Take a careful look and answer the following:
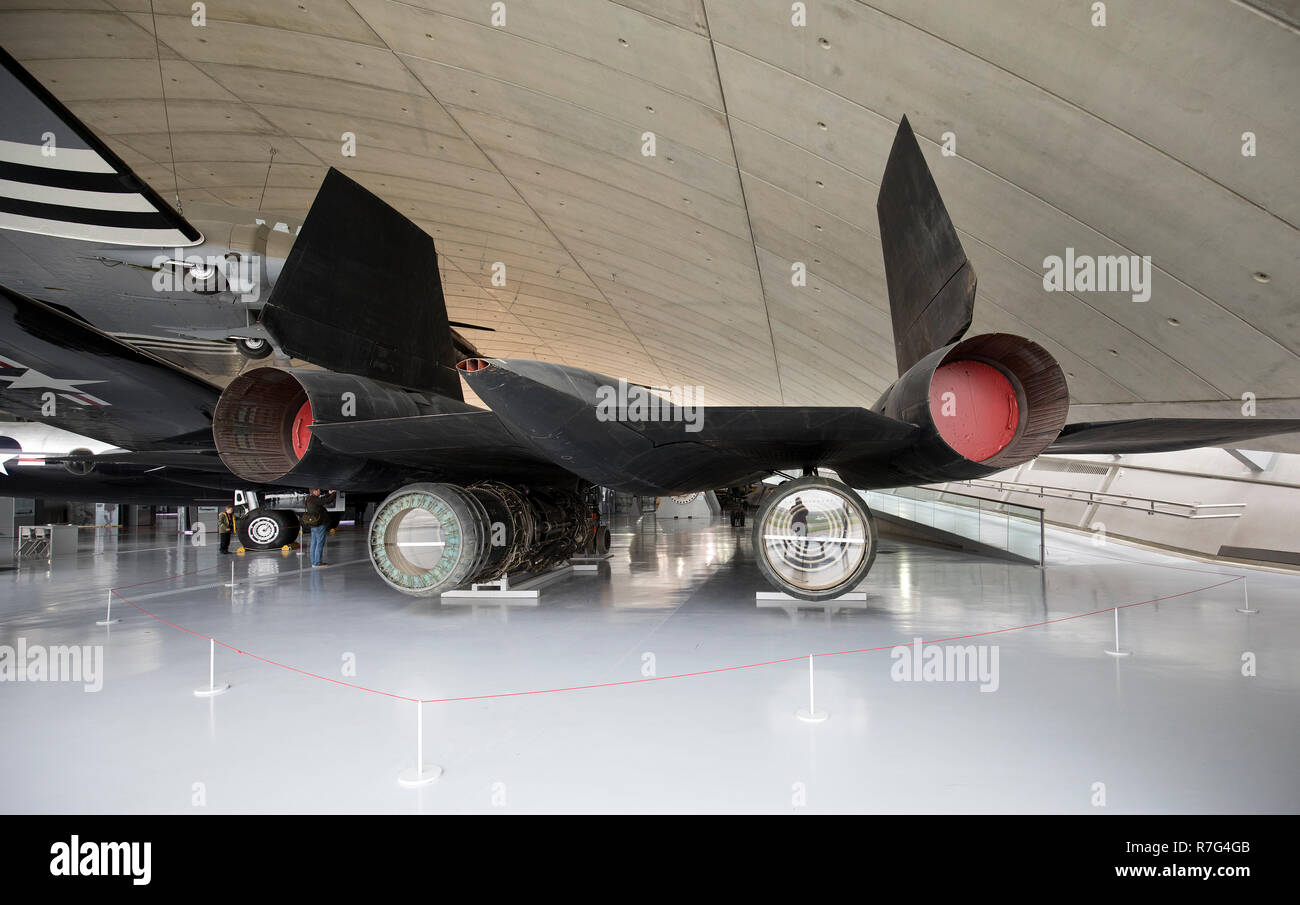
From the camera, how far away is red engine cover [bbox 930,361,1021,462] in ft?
14.1

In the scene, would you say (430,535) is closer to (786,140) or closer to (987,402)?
(987,402)

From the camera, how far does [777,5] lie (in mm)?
5984

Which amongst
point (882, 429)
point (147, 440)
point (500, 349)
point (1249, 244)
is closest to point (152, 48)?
point (147, 440)

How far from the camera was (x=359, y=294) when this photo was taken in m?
5.88

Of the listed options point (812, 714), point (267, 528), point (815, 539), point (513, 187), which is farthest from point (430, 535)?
point (513, 187)

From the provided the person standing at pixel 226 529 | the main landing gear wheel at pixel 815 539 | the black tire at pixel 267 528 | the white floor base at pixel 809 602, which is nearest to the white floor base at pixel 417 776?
the main landing gear wheel at pixel 815 539

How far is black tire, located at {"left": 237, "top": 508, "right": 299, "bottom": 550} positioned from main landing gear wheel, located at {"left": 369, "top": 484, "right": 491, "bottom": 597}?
7442 mm

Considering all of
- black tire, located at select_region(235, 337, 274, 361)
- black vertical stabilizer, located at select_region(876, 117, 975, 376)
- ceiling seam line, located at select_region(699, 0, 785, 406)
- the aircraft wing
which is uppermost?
ceiling seam line, located at select_region(699, 0, 785, 406)

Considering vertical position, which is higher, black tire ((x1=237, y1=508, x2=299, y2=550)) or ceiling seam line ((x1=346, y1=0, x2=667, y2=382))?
ceiling seam line ((x1=346, y1=0, x2=667, y2=382))

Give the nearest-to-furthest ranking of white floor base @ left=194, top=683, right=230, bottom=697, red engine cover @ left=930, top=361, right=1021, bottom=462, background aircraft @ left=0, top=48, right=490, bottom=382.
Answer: white floor base @ left=194, top=683, right=230, bottom=697 → red engine cover @ left=930, top=361, right=1021, bottom=462 → background aircraft @ left=0, top=48, right=490, bottom=382

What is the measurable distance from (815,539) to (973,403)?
5.79 ft

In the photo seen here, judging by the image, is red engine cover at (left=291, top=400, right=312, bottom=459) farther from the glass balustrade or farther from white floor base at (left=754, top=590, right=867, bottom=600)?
the glass balustrade
